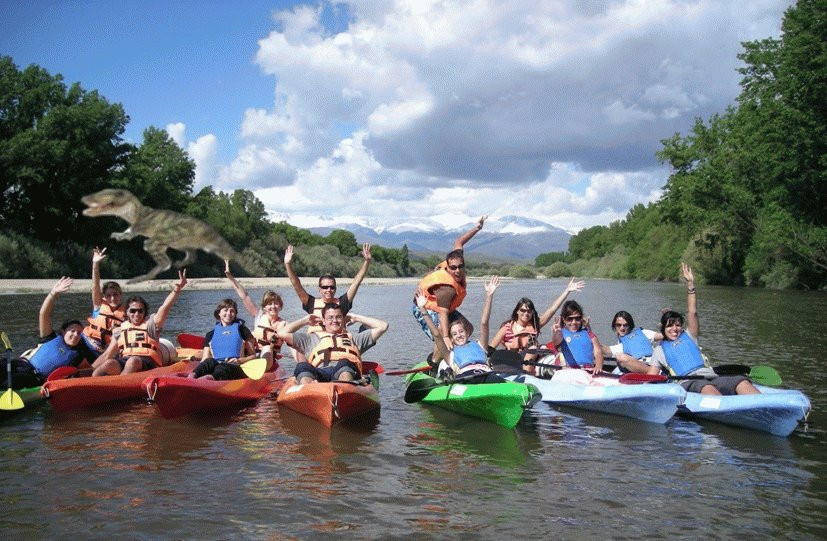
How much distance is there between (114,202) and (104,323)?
266cm

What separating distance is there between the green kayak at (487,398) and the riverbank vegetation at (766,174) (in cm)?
2473

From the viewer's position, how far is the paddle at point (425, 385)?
26.8ft

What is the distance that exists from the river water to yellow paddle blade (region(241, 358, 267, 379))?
40cm

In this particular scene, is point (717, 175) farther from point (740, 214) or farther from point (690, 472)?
point (690, 472)

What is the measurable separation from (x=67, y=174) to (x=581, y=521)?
38539 mm

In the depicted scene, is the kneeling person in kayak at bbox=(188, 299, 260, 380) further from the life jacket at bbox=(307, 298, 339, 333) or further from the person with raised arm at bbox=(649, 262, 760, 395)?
the person with raised arm at bbox=(649, 262, 760, 395)

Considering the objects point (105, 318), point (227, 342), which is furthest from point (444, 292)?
point (105, 318)

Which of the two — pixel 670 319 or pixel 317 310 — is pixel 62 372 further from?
pixel 670 319

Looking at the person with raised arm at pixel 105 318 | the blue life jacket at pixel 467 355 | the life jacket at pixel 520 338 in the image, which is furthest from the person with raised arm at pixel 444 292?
the person with raised arm at pixel 105 318

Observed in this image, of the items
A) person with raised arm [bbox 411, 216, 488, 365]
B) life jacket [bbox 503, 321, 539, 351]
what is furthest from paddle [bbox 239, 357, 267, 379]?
life jacket [bbox 503, 321, 539, 351]

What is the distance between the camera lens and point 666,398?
7582 millimetres

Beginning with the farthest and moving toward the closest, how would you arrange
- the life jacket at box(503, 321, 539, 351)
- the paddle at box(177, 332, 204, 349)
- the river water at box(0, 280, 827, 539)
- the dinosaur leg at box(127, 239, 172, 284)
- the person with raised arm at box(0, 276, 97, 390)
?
the paddle at box(177, 332, 204, 349) → the life jacket at box(503, 321, 539, 351) → the person with raised arm at box(0, 276, 97, 390) → the dinosaur leg at box(127, 239, 172, 284) → the river water at box(0, 280, 827, 539)

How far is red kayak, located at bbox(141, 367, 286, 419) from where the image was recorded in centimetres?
773

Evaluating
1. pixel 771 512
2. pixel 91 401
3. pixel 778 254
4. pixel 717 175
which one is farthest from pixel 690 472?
pixel 717 175
